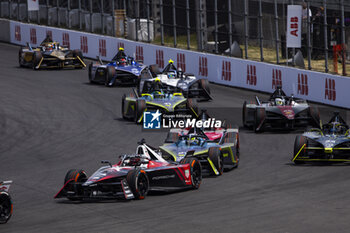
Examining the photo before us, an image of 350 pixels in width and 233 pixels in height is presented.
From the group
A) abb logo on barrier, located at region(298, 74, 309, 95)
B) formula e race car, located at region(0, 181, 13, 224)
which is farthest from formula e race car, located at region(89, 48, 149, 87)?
formula e race car, located at region(0, 181, 13, 224)

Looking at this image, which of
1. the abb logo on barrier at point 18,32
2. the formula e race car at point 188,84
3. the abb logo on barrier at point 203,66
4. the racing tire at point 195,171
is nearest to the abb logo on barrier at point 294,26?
the formula e race car at point 188,84

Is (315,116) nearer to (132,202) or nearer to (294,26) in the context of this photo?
(294,26)

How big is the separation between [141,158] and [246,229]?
4793 millimetres

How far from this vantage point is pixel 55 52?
41219 mm

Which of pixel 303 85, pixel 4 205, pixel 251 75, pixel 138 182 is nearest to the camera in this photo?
pixel 4 205

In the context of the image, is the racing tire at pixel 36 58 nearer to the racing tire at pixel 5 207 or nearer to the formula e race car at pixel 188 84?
the formula e race car at pixel 188 84

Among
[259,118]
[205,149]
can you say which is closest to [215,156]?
[205,149]

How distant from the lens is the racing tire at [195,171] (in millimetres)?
17406

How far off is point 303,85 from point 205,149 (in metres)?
13.3

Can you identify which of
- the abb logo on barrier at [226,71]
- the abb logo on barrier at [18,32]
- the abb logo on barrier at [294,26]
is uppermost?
the abb logo on barrier at [294,26]

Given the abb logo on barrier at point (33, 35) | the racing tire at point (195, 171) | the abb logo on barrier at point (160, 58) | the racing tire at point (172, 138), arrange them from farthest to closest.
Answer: the abb logo on barrier at point (33, 35)
the abb logo on barrier at point (160, 58)
the racing tire at point (172, 138)
the racing tire at point (195, 171)

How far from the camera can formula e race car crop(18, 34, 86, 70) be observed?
41000 mm

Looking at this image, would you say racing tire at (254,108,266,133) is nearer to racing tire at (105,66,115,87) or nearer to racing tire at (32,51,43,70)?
racing tire at (105,66,115,87)

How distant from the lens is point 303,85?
31781 mm
